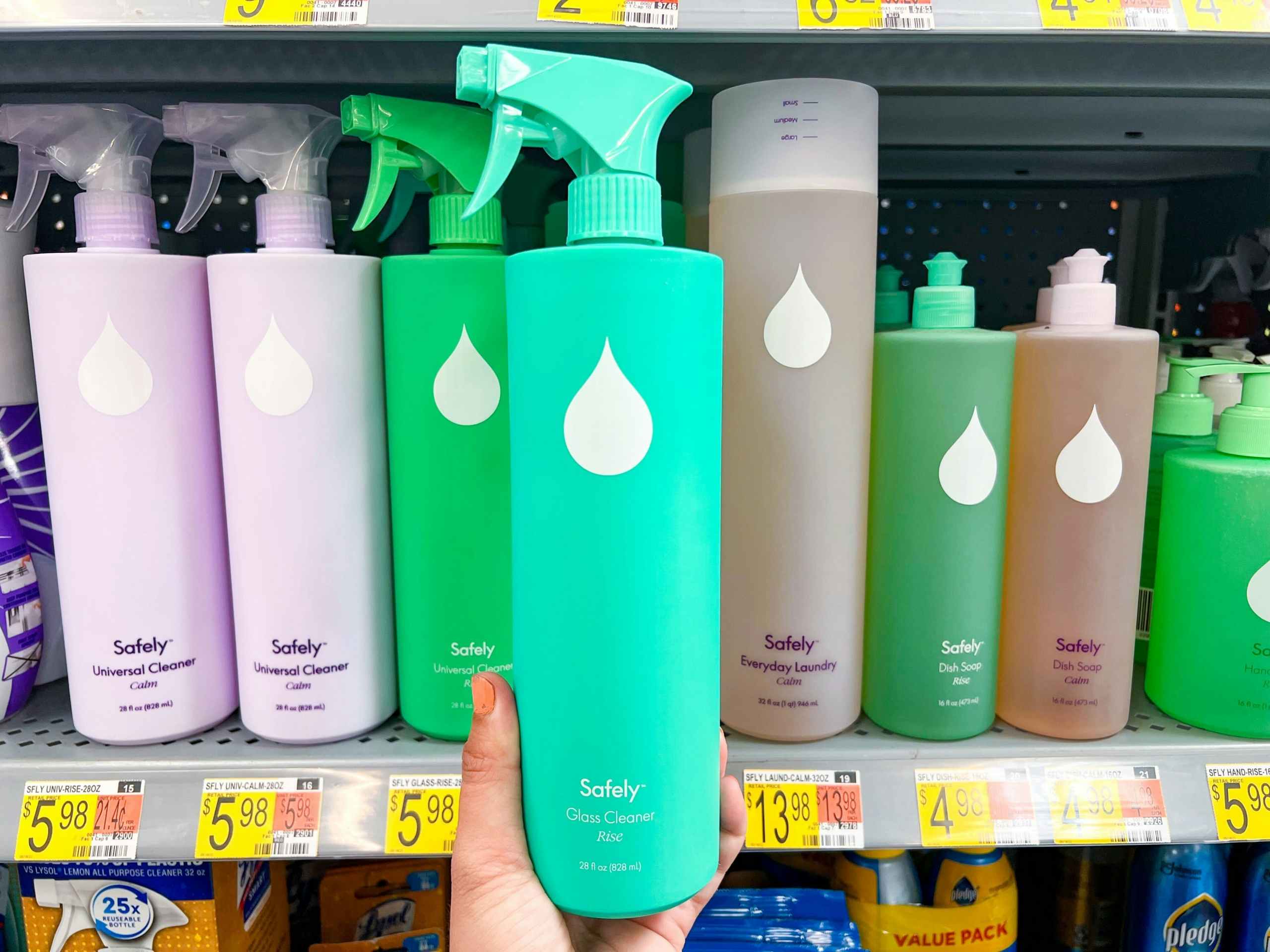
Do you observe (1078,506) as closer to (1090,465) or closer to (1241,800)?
(1090,465)

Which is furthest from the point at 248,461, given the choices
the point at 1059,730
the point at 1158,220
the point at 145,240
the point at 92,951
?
the point at 1158,220

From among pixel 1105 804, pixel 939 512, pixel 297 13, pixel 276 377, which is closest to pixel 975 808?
pixel 1105 804

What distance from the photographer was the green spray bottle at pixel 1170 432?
0.68 meters

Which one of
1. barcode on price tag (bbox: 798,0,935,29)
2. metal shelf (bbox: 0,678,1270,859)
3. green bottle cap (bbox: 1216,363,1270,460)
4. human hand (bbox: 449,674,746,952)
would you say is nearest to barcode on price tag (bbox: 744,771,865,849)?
metal shelf (bbox: 0,678,1270,859)

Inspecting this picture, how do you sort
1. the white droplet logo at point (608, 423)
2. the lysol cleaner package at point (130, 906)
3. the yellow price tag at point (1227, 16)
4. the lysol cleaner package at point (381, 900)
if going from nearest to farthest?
the white droplet logo at point (608, 423) → the yellow price tag at point (1227, 16) → the lysol cleaner package at point (130, 906) → the lysol cleaner package at point (381, 900)

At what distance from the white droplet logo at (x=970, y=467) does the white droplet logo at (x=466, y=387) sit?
31 cm

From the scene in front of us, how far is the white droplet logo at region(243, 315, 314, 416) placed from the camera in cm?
56

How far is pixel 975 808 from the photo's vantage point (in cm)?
61

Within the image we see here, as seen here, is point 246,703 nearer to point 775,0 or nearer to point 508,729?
point 508,729

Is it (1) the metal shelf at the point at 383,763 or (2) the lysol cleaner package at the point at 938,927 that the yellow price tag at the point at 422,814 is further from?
(2) the lysol cleaner package at the point at 938,927

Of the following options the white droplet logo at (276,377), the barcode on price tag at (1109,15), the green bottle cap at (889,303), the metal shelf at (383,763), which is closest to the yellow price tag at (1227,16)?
the barcode on price tag at (1109,15)

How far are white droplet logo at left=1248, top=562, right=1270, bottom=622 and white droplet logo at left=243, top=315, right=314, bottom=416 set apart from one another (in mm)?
657

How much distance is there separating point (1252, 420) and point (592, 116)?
505mm

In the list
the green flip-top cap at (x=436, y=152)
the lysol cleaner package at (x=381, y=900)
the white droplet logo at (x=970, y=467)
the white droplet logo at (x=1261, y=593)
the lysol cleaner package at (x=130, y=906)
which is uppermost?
the green flip-top cap at (x=436, y=152)
